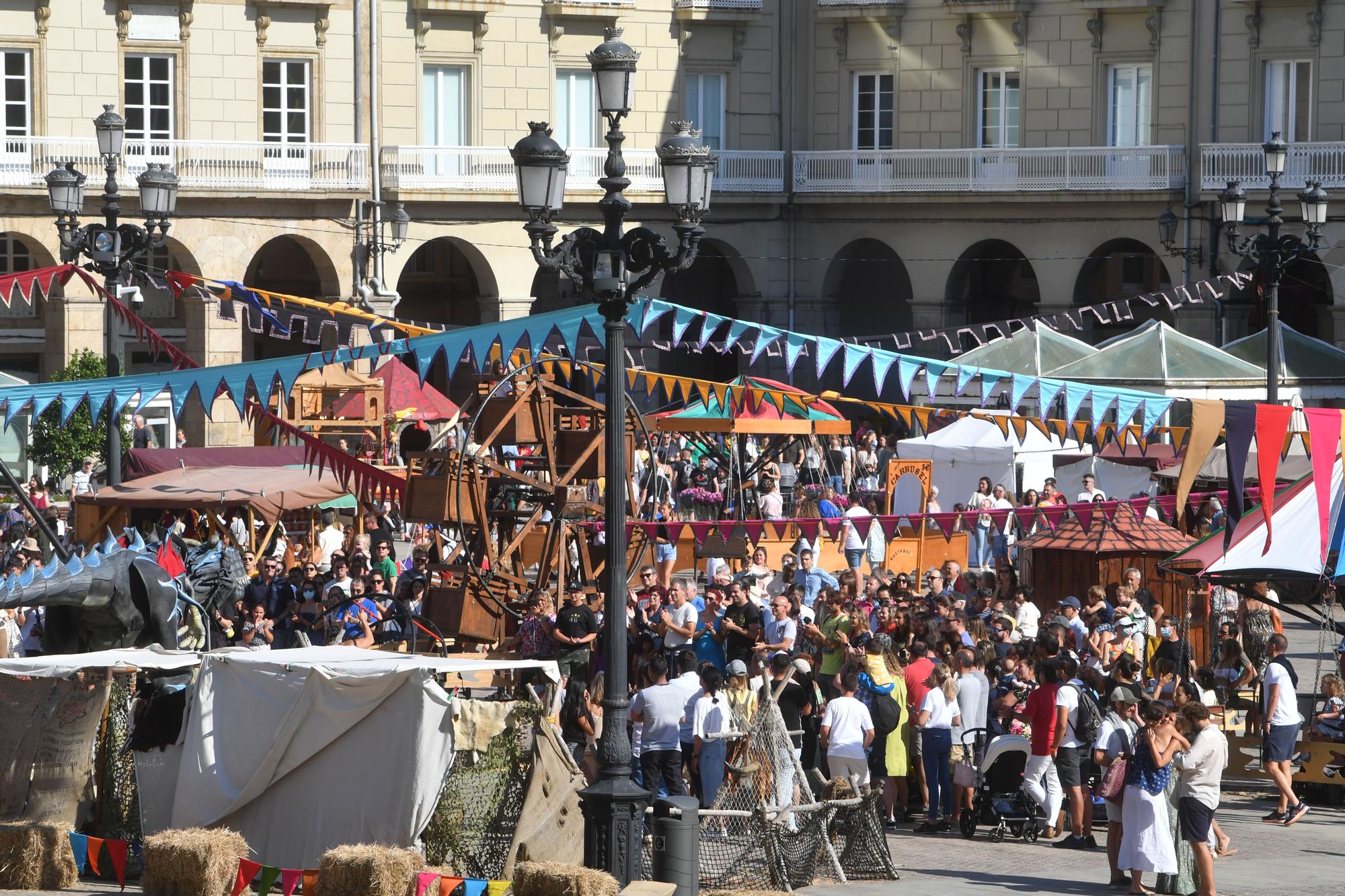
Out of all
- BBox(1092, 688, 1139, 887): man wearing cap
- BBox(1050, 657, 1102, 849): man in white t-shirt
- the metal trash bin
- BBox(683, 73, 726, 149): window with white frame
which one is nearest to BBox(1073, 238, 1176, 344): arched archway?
BBox(683, 73, 726, 149): window with white frame

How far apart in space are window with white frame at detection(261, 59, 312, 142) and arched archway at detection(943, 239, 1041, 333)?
12138mm

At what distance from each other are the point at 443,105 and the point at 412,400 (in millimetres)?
10175

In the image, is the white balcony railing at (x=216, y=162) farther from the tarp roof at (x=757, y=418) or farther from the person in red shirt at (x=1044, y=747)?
the person in red shirt at (x=1044, y=747)

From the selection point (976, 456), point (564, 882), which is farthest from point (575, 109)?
point (564, 882)

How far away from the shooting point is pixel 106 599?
1467cm

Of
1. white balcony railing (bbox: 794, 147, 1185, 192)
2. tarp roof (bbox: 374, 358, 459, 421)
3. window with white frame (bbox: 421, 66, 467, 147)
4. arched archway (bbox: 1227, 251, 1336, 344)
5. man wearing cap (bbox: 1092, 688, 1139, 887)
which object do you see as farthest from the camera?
window with white frame (bbox: 421, 66, 467, 147)

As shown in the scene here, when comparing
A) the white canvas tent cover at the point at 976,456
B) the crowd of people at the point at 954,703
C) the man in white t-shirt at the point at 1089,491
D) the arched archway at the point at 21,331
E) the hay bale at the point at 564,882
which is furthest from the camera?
the arched archway at the point at 21,331

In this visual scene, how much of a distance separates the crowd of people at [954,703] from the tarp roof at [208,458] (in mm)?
8730

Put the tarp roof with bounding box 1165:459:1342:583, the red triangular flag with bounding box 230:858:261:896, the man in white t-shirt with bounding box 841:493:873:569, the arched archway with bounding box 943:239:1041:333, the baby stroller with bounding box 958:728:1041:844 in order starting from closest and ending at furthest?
the red triangular flag with bounding box 230:858:261:896 → the baby stroller with bounding box 958:728:1041:844 → the tarp roof with bounding box 1165:459:1342:583 → the man in white t-shirt with bounding box 841:493:873:569 → the arched archway with bounding box 943:239:1041:333

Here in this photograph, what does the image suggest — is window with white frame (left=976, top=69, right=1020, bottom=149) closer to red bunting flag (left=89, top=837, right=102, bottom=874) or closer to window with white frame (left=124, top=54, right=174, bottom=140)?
window with white frame (left=124, top=54, right=174, bottom=140)

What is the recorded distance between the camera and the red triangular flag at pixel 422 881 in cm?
1173

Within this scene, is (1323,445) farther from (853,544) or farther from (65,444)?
(65,444)

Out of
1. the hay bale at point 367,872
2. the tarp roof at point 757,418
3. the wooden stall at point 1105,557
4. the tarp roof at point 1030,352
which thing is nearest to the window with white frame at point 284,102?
the tarp roof at point 757,418

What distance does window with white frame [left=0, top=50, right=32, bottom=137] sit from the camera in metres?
35.8
